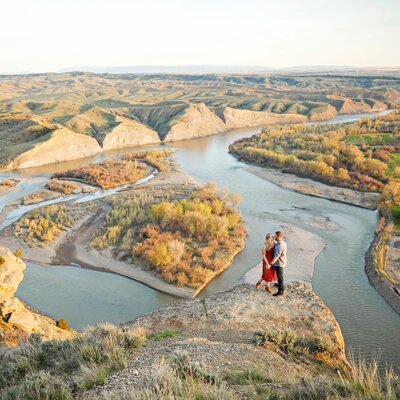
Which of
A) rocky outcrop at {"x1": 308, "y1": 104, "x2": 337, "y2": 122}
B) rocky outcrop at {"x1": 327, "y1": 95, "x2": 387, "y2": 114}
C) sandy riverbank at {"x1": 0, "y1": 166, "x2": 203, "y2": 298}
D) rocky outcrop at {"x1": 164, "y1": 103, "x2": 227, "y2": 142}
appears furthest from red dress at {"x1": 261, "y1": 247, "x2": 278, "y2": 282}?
rocky outcrop at {"x1": 327, "y1": 95, "x2": 387, "y2": 114}

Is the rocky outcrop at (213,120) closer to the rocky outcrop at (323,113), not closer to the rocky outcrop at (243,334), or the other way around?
the rocky outcrop at (323,113)

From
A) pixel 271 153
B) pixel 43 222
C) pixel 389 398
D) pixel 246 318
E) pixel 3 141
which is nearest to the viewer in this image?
pixel 389 398

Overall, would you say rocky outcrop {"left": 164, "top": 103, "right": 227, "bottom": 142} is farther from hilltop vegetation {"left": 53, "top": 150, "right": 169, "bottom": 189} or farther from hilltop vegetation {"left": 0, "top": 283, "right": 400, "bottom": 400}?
hilltop vegetation {"left": 0, "top": 283, "right": 400, "bottom": 400}

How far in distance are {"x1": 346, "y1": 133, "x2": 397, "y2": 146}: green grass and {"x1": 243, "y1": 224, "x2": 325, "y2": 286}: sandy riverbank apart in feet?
105

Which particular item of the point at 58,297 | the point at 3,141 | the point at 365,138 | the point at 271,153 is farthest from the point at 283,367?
the point at 3,141

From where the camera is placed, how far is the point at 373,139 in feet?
185

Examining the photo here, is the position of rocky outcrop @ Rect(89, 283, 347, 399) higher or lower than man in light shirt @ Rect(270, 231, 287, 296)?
lower

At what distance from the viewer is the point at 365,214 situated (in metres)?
33.3

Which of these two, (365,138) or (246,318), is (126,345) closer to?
(246,318)

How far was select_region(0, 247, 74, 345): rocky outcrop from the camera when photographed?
41.4 feet

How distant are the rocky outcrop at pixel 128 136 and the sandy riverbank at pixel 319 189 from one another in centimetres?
2953

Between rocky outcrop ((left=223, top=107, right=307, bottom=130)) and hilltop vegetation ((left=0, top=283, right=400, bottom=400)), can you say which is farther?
rocky outcrop ((left=223, top=107, right=307, bottom=130))

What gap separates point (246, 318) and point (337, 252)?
16.0 m

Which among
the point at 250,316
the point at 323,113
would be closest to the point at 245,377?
the point at 250,316
